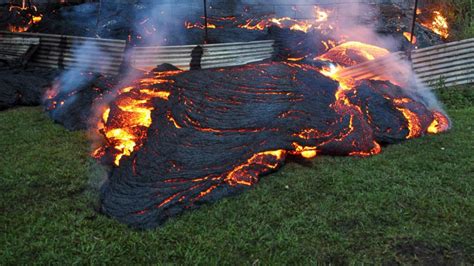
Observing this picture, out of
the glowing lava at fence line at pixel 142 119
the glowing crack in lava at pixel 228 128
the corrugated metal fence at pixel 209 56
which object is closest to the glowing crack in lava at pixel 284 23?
the corrugated metal fence at pixel 209 56

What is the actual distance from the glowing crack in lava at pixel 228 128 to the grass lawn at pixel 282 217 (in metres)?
0.23

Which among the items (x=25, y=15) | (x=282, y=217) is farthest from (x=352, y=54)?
(x=25, y=15)

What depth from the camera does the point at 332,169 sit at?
216 inches

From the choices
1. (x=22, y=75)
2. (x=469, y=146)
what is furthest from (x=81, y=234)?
(x=22, y=75)

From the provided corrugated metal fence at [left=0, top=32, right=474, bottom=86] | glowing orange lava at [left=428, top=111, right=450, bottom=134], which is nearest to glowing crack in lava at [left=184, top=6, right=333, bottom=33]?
corrugated metal fence at [left=0, top=32, right=474, bottom=86]

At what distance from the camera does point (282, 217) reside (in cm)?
436

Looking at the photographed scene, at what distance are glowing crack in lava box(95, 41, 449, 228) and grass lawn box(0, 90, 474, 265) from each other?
230mm

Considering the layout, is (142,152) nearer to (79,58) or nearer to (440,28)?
(79,58)

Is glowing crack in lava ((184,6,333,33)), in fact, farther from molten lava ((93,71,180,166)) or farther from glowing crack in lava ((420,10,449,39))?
molten lava ((93,71,180,166))

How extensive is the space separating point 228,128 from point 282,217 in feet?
5.80

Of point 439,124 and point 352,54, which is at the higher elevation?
point 352,54

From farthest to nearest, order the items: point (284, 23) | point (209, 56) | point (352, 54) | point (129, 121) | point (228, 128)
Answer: point (284, 23) < point (209, 56) < point (352, 54) < point (129, 121) < point (228, 128)

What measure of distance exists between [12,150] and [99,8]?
699cm

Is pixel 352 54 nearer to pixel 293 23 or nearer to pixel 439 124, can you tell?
pixel 439 124
